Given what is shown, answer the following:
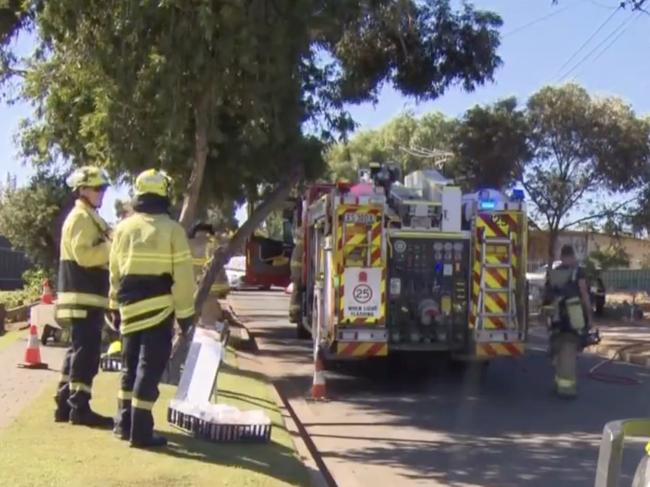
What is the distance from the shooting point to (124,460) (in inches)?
252

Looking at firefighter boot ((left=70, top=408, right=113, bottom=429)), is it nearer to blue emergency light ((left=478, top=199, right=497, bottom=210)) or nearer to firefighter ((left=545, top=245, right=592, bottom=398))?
blue emergency light ((left=478, top=199, right=497, bottom=210))

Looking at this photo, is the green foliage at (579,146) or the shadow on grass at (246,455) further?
the green foliage at (579,146)

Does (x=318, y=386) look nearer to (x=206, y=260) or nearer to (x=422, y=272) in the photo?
(x=422, y=272)

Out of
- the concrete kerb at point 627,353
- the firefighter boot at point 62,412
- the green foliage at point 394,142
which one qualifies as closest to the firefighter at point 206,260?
the firefighter boot at point 62,412

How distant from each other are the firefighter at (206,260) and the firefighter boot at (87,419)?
532 centimetres

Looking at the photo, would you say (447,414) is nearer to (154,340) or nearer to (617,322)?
(154,340)

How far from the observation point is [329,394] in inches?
481

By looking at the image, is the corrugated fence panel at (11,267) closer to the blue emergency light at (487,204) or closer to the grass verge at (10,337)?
the grass verge at (10,337)

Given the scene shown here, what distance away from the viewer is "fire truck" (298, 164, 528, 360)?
1201cm

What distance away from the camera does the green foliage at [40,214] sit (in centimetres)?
2022

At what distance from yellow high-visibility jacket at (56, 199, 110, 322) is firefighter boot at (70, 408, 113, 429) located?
720 mm

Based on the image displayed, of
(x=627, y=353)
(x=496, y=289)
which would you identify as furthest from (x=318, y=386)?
(x=627, y=353)

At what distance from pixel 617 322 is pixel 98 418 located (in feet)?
64.5

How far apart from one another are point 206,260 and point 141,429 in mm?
6996
